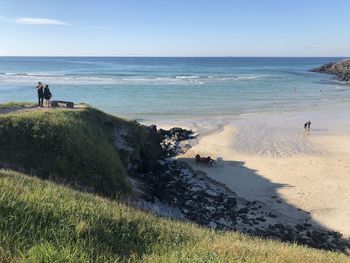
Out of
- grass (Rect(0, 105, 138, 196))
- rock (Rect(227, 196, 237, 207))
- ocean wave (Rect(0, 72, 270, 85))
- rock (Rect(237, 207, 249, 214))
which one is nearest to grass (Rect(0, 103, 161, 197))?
grass (Rect(0, 105, 138, 196))

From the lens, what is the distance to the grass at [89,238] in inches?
223

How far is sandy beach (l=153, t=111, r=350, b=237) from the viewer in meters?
20.5

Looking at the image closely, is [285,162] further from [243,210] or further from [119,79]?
[119,79]

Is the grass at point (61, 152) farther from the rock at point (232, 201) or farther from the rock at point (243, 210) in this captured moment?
the rock at point (243, 210)

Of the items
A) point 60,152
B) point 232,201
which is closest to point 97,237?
point 60,152

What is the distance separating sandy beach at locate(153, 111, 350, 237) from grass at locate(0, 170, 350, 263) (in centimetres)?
1241

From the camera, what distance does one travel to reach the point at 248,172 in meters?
25.3

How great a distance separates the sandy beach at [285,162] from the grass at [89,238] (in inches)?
488

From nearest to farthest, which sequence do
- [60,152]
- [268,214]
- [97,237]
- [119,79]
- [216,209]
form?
1. [97,237]
2. [60,152]
3. [268,214]
4. [216,209]
5. [119,79]

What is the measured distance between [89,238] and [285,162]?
22.9 m

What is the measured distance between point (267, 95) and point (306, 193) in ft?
140

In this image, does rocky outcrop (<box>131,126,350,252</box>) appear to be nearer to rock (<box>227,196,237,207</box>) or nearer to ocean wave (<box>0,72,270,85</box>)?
rock (<box>227,196,237,207</box>)

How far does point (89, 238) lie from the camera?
630cm

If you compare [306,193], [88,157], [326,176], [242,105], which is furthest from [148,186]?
[242,105]
